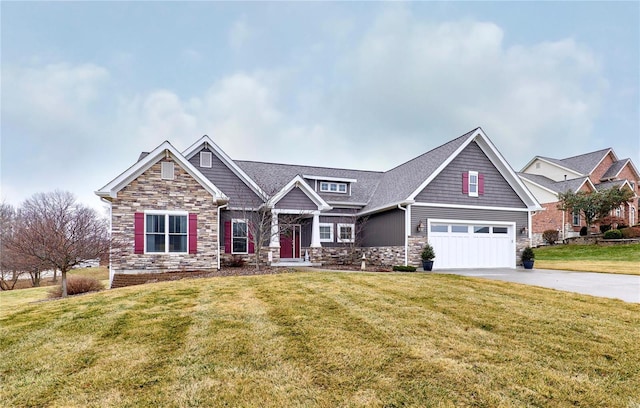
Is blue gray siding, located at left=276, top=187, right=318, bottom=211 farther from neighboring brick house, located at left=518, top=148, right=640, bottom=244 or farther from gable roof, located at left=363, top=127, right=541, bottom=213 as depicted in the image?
neighboring brick house, located at left=518, top=148, right=640, bottom=244

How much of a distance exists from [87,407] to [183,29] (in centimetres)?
1955

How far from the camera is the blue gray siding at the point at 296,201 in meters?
16.6

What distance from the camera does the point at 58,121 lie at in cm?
2061

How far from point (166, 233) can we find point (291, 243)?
725 centimetres

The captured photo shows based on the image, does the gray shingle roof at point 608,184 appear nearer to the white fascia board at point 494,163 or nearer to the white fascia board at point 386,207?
the white fascia board at point 494,163

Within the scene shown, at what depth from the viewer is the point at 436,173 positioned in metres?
16.5

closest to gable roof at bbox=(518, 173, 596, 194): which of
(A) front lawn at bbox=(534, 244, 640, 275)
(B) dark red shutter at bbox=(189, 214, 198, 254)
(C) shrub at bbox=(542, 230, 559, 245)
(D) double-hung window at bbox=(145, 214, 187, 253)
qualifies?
(C) shrub at bbox=(542, 230, 559, 245)

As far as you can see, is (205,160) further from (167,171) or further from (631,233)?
(631,233)

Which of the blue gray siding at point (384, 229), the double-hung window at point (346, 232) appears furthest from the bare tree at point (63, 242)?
the blue gray siding at point (384, 229)

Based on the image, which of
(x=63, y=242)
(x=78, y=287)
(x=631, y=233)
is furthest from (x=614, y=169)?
(x=63, y=242)

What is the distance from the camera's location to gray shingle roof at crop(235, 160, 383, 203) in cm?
2020

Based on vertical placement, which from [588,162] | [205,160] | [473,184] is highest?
[588,162]

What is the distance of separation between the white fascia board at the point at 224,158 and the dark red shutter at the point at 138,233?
14.5 feet

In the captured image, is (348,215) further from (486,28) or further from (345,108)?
(486,28)
